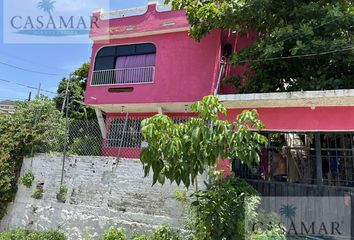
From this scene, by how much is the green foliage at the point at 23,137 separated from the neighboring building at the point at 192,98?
1.72m

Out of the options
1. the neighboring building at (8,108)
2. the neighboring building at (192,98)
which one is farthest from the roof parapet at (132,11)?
the neighboring building at (8,108)

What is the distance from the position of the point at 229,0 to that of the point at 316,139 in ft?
14.6

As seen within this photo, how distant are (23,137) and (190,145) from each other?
7.06 m

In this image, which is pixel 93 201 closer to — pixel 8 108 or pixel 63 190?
pixel 63 190

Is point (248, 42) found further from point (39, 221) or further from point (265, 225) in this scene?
A: point (39, 221)

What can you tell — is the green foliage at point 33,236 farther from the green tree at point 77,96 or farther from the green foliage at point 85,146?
the green tree at point 77,96

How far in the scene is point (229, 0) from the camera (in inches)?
308

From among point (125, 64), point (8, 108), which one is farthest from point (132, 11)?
point (8, 108)

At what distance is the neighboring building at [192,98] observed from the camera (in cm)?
576

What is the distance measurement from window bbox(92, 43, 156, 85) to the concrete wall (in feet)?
14.2

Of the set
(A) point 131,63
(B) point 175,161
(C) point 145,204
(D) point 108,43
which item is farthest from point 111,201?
(D) point 108,43

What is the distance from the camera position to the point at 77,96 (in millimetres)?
15000

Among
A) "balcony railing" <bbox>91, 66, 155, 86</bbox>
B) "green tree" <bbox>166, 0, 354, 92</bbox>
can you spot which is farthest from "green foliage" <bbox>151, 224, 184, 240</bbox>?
"balcony railing" <bbox>91, 66, 155, 86</bbox>

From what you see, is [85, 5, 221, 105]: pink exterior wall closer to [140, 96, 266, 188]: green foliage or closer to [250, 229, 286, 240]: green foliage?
[140, 96, 266, 188]: green foliage
